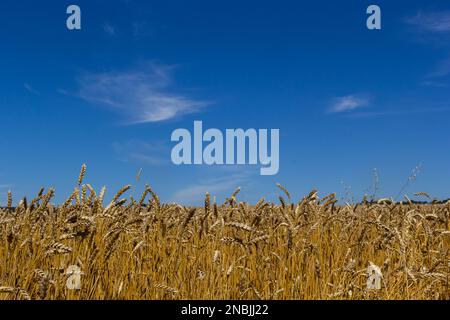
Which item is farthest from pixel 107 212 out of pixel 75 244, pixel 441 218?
pixel 441 218

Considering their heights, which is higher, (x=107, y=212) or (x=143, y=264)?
(x=107, y=212)

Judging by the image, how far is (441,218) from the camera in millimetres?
7621

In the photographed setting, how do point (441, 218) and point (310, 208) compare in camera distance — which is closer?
point (310, 208)
